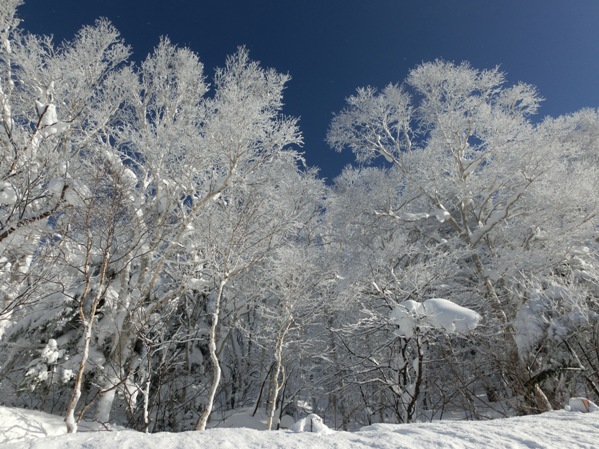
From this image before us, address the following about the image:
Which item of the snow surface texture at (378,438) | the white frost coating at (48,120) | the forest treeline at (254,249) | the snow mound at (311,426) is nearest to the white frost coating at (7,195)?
the forest treeline at (254,249)

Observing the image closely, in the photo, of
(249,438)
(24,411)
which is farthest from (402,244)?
(24,411)

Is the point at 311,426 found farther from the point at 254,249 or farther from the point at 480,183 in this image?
the point at 480,183

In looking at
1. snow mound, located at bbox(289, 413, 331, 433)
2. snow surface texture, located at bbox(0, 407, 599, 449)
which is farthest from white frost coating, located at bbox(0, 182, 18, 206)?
snow mound, located at bbox(289, 413, 331, 433)

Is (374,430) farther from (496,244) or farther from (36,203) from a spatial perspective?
(496,244)

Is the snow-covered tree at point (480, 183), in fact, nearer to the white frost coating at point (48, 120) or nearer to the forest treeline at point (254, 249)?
the forest treeline at point (254, 249)

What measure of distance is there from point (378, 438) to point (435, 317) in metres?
4.37

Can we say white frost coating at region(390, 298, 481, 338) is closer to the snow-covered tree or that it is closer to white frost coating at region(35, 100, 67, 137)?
the snow-covered tree

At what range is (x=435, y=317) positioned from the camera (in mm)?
6484

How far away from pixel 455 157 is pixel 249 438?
1287 cm

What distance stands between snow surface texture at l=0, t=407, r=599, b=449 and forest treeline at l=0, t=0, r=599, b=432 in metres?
2.03

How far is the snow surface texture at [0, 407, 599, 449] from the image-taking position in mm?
2264

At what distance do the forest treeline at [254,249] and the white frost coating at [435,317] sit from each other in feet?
0.14

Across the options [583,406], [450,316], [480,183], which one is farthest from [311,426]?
[480,183]

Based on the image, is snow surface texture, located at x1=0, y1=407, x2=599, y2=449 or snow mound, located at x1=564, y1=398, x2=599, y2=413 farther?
snow mound, located at x1=564, y1=398, x2=599, y2=413
